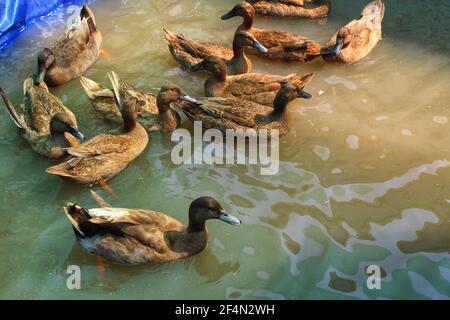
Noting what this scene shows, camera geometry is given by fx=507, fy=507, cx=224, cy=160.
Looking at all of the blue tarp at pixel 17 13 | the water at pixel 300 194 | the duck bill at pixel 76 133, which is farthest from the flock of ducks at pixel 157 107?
the blue tarp at pixel 17 13

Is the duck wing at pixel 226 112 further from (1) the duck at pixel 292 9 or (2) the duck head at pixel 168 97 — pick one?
(1) the duck at pixel 292 9

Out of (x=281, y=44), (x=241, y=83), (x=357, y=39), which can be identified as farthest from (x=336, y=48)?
(x=241, y=83)

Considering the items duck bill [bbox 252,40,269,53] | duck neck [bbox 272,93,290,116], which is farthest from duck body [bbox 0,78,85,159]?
duck bill [bbox 252,40,269,53]

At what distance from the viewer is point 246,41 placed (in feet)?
20.6

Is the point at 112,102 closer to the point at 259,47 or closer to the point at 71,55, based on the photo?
the point at 71,55

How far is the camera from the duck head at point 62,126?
5.13 metres

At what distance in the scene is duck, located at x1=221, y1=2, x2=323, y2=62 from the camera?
6.52 meters

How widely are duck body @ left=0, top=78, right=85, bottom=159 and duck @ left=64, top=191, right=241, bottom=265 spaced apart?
1.20 metres

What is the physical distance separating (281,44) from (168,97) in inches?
75.0

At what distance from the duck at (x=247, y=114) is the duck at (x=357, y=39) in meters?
1.24

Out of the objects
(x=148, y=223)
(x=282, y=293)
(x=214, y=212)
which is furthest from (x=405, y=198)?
(x=148, y=223)
